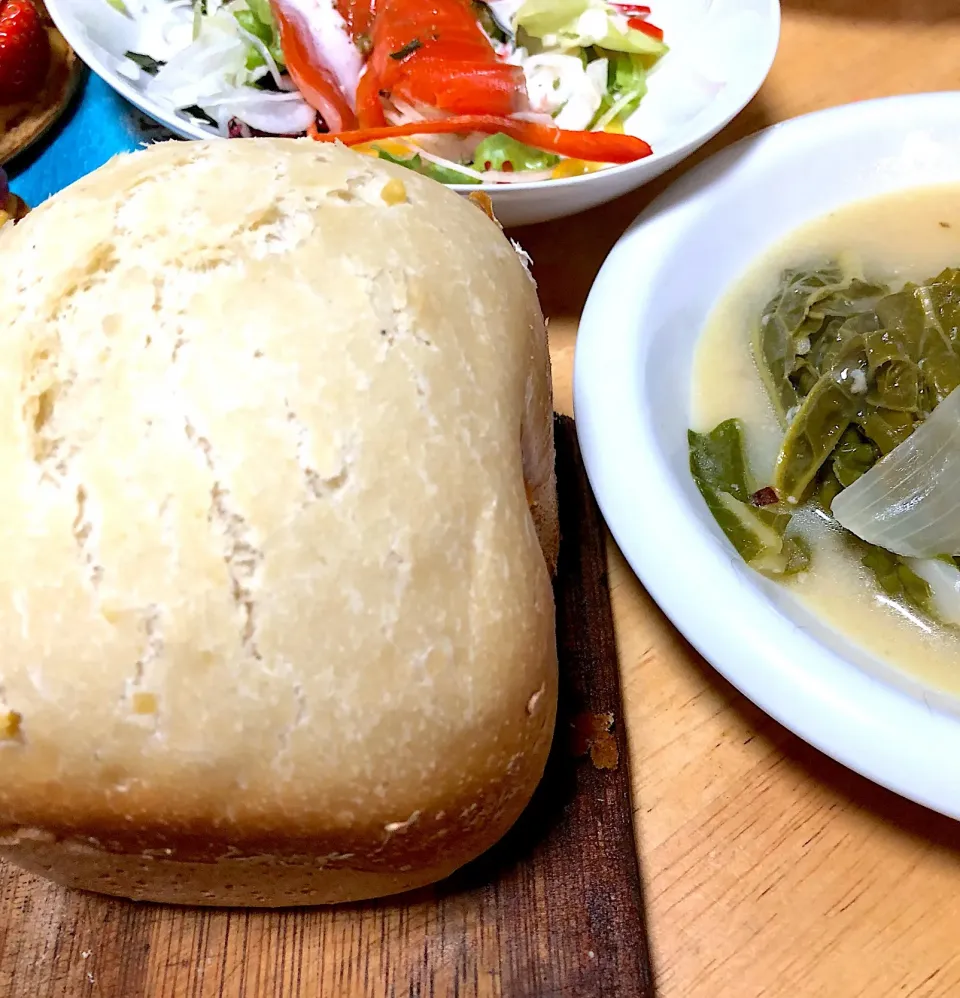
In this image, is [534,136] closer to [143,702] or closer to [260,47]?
[260,47]

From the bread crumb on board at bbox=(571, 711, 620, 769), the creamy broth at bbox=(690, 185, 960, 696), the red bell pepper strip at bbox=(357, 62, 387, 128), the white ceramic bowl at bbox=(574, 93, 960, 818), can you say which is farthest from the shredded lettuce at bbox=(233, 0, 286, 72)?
the bread crumb on board at bbox=(571, 711, 620, 769)

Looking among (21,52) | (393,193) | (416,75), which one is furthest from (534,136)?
(21,52)

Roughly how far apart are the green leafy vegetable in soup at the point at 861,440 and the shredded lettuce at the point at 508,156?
323mm

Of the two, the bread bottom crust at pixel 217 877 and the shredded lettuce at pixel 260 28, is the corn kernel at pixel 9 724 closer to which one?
the bread bottom crust at pixel 217 877

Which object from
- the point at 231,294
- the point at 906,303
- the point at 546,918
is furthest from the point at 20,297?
the point at 906,303

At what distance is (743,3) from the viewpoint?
1.08m

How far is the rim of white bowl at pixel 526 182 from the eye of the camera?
0.91 m

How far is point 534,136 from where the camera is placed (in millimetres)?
1044

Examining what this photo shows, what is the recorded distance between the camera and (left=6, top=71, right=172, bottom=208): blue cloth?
1.11 metres

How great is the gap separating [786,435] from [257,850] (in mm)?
618

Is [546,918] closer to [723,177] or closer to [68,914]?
[68,914]

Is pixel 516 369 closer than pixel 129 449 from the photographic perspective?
No

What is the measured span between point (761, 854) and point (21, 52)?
125 cm

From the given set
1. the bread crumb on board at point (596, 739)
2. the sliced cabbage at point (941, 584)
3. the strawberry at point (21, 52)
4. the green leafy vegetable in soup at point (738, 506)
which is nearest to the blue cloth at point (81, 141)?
the strawberry at point (21, 52)
